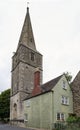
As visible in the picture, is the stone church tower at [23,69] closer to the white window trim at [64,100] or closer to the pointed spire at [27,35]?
the pointed spire at [27,35]

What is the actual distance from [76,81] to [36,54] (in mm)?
Result: 20370

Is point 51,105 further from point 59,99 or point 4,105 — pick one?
point 4,105

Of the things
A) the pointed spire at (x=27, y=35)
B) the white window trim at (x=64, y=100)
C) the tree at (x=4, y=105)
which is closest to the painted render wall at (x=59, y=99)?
the white window trim at (x=64, y=100)

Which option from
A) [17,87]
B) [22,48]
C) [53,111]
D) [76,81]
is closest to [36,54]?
[22,48]

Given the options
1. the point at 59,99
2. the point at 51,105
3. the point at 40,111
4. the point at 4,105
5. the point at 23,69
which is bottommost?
the point at 40,111

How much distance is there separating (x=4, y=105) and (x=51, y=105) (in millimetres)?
37457

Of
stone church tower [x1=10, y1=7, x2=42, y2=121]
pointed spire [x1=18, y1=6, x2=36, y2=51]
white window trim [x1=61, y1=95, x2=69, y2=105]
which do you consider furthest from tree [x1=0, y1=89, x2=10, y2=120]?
white window trim [x1=61, y1=95, x2=69, y2=105]

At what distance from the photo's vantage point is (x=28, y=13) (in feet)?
214

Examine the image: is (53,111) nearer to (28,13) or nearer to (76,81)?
(76,81)

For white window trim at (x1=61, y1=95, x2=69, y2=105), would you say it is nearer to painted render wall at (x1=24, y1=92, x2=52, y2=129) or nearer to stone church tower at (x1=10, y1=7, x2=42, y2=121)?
painted render wall at (x1=24, y1=92, x2=52, y2=129)

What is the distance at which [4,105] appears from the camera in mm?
70312

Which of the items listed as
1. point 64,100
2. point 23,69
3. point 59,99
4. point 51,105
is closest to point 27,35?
point 23,69

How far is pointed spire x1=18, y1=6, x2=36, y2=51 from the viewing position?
194ft

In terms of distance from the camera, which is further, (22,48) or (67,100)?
(22,48)
